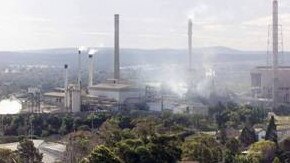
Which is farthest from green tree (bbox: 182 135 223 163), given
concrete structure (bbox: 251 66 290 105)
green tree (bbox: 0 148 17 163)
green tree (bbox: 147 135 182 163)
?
concrete structure (bbox: 251 66 290 105)

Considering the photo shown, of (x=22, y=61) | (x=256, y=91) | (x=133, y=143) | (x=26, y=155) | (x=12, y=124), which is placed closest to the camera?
(x=133, y=143)

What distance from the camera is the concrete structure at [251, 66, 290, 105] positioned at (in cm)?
3644

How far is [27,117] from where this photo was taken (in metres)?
21.7

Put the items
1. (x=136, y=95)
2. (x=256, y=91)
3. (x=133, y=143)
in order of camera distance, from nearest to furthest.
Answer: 1. (x=133, y=143)
2. (x=136, y=95)
3. (x=256, y=91)

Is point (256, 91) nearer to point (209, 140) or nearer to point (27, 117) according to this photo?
point (27, 117)

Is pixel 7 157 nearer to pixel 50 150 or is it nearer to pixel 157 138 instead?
pixel 157 138

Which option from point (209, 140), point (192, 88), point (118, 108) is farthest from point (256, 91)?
point (209, 140)

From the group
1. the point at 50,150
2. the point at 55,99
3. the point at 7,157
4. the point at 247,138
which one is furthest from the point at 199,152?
the point at 55,99

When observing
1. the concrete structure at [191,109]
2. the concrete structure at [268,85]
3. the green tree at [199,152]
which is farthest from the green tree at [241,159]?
the concrete structure at [268,85]

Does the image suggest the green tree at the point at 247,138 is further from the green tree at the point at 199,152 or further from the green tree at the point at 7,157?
the green tree at the point at 7,157

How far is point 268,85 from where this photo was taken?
38.2 meters

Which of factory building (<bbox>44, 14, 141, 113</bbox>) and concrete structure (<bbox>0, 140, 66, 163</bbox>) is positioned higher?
factory building (<bbox>44, 14, 141, 113</bbox>)

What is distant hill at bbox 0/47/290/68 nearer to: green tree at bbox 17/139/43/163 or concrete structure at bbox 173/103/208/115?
concrete structure at bbox 173/103/208/115

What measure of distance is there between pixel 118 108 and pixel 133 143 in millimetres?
16843
